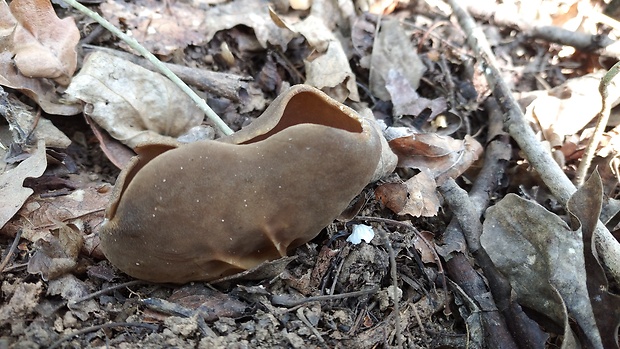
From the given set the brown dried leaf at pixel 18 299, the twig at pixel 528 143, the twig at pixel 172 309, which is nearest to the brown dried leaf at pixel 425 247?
the twig at pixel 528 143

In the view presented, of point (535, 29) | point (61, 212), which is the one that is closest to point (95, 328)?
point (61, 212)

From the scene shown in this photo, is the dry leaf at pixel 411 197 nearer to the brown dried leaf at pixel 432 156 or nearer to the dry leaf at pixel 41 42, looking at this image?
the brown dried leaf at pixel 432 156

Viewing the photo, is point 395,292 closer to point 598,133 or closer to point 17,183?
point 598,133

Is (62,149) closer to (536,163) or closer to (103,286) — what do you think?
(103,286)

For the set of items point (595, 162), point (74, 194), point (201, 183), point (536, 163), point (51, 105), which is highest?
point (201, 183)

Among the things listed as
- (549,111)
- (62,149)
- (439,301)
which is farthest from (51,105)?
(549,111)

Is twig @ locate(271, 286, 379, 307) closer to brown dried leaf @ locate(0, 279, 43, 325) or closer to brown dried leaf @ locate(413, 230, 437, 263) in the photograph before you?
brown dried leaf @ locate(413, 230, 437, 263)

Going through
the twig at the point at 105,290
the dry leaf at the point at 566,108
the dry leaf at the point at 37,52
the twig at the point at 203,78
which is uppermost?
the dry leaf at the point at 37,52
